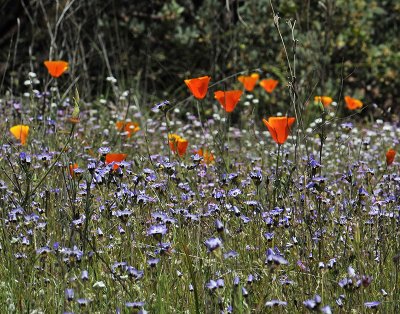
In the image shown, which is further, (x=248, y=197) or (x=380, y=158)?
(x=380, y=158)

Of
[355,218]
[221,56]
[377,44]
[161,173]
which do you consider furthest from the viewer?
[377,44]

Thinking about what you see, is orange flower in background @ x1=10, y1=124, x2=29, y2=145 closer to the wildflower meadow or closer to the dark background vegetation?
the wildflower meadow

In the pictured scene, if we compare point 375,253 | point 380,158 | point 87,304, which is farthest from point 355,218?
point 380,158

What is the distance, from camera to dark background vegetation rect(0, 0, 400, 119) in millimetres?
7133

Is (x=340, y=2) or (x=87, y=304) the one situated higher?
(x=340, y=2)

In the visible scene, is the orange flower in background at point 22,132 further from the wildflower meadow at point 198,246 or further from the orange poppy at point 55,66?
the orange poppy at point 55,66

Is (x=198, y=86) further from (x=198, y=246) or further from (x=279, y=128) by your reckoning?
(x=198, y=246)

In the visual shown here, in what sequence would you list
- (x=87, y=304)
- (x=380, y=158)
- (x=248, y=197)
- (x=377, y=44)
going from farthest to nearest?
(x=377, y=44), (x=380, y=158), (x=248, y=197), (x=87, y=304)

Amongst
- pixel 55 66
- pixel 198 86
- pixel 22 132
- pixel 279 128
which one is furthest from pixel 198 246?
pixel 55 66

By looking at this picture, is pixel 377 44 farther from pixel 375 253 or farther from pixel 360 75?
pixel 375 253

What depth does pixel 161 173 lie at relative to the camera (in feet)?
11.5

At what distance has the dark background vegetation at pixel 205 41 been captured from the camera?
713 centimetres

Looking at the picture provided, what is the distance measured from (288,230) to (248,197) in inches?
21.9

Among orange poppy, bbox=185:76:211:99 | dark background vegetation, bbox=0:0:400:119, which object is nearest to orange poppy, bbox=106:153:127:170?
orange poppy, bbox=185:76:211:99
